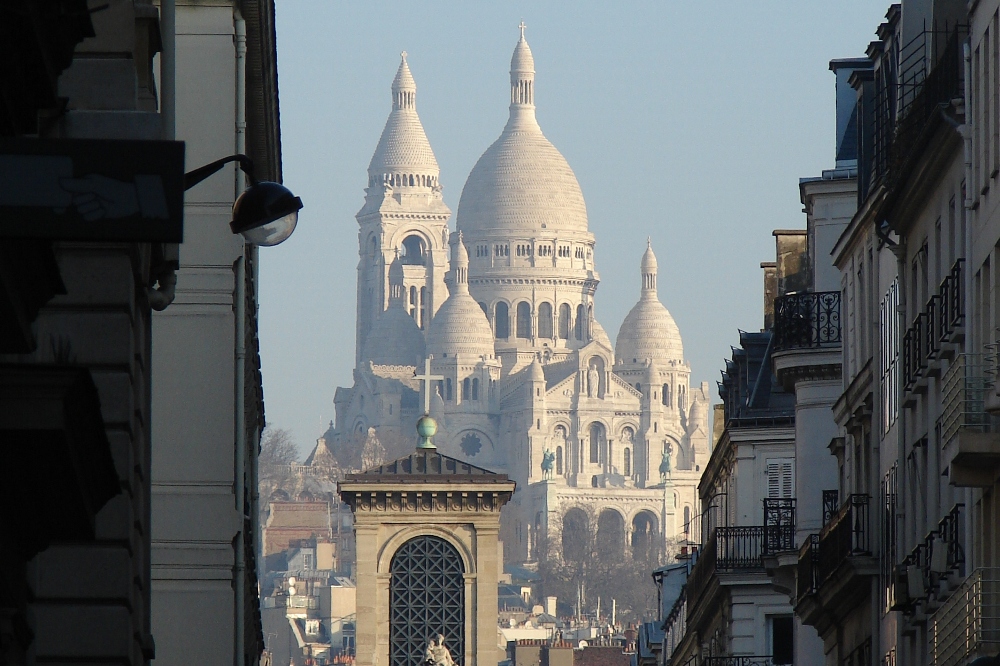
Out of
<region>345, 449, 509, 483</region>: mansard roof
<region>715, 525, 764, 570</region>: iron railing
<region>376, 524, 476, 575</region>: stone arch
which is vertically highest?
<region>345, 449, 509, 483</region>: mansard roof

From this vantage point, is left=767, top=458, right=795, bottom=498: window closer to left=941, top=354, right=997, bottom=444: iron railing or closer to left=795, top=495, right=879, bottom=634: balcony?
left=795, top=495, right=879, bottom=634: balcony

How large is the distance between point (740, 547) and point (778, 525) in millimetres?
5645

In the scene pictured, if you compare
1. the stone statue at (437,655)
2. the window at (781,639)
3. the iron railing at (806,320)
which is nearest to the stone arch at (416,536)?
the stone statue at (437,655)

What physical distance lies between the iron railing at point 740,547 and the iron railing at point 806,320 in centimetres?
776

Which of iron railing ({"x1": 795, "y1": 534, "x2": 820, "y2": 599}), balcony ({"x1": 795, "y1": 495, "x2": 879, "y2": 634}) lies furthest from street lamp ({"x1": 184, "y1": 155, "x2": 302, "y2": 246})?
iron railing ({"x1": 795, "y1": 534, "x2": 820, "y2": 599})

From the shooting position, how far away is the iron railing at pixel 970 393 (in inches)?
639

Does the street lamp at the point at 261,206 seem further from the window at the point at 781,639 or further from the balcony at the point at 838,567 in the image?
the window at the point at 781,639

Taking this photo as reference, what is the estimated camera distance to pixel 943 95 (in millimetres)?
19828

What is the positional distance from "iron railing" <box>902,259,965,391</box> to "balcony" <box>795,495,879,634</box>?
453cm

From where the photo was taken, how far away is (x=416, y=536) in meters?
70.2

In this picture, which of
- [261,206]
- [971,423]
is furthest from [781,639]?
[261,206]

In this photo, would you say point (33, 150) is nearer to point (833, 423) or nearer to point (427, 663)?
point (833, 423)

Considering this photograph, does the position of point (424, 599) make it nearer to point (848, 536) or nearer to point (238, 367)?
point (848, 536)

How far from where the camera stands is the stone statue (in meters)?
67.8
